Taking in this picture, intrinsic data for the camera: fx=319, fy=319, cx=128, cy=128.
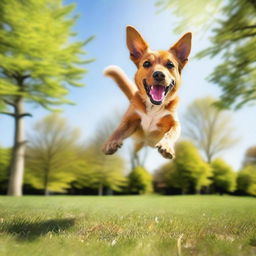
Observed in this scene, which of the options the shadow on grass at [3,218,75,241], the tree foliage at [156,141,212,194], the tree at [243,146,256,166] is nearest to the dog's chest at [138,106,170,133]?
the shadow on grass at [3,218,75,241]

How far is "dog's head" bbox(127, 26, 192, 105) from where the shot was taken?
225cm

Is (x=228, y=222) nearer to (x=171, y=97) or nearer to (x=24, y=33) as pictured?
(x=171, y=97)

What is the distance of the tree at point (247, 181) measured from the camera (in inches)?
731

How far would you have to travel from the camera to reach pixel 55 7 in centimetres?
1487

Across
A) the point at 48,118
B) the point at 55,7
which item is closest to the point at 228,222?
the point at 55,7

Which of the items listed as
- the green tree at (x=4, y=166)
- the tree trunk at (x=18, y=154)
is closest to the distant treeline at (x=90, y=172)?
the green tree at (x=4, y=166)

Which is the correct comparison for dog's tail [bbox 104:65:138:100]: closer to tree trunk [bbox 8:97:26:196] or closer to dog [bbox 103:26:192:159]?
dog [bbox 103:26:192:159]

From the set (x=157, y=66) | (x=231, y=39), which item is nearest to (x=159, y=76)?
(x=157, y=66)

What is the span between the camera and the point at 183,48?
2.43 metres

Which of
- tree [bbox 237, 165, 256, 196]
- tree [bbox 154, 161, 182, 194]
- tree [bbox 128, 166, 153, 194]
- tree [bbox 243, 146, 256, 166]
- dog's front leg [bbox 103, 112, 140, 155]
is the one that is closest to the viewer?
dog's front leg [bbox 103, 112, 140, 155]

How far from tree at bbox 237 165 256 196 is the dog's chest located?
1751 centimetres

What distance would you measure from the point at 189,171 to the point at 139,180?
3304mm

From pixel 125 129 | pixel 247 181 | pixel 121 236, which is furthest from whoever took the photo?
pixel 247 181

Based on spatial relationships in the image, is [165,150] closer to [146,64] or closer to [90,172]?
[146,64]
